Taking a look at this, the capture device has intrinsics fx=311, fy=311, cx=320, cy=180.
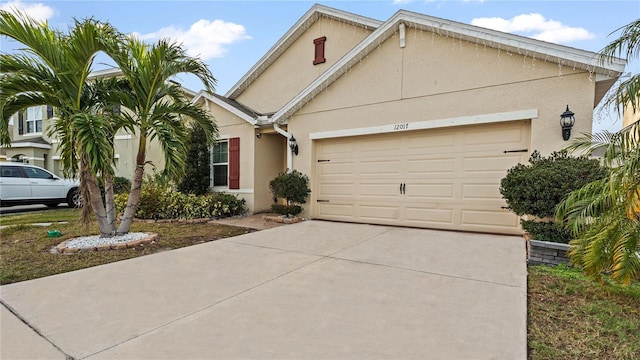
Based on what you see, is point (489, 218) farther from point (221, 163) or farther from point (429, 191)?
point (221, 163)

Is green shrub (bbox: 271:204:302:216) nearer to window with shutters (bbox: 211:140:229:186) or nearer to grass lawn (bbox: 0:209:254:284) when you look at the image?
grass lawn (bbox: 0:209:254:284)

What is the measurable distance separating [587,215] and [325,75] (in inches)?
250

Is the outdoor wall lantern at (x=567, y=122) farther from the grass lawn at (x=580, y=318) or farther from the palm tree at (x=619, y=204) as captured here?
the grass lawn at (x=580, y=318)

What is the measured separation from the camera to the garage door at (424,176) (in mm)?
6379

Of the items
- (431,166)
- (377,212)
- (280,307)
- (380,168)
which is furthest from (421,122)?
(280,307)

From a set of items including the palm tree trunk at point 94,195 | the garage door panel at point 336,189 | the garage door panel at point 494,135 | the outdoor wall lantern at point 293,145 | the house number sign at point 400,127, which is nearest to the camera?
the palm tree trunk at point 94,195

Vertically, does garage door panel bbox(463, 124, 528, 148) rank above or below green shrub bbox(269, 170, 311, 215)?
above

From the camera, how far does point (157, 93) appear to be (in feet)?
20.0

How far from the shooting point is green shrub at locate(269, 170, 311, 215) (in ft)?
27.3

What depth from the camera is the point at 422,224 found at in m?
7.21

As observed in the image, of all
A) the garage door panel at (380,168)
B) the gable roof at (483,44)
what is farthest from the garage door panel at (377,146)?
the gable roof at (483,44)

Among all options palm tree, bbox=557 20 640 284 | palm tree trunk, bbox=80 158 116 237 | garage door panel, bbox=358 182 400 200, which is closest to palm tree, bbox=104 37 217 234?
palm tree trunk, bbox=80 158 116 237

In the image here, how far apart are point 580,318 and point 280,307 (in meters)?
2.85

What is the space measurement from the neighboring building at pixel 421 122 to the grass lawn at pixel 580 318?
268cm
